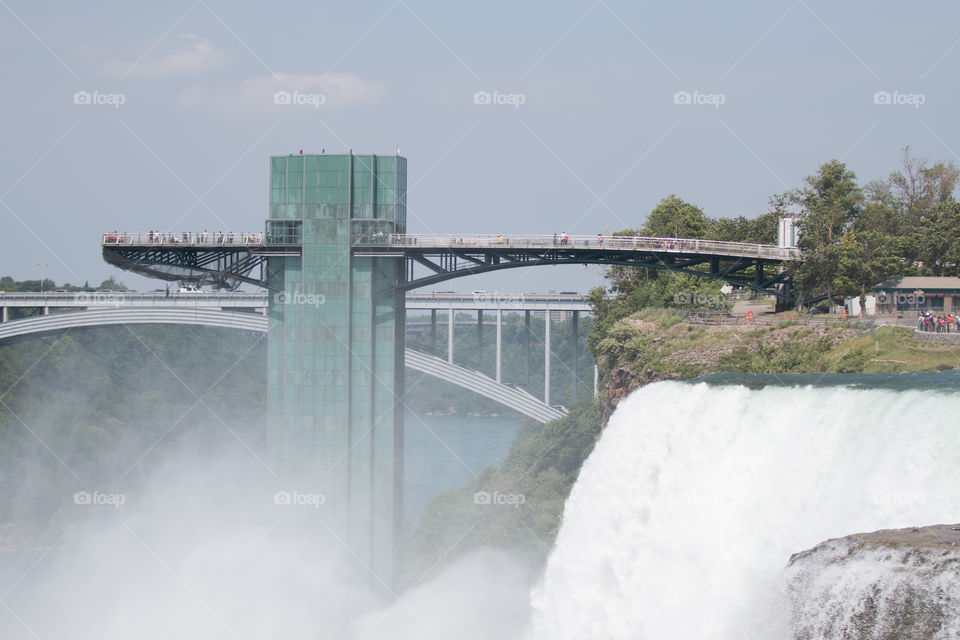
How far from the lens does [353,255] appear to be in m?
36.1

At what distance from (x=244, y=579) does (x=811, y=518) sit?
25000mm

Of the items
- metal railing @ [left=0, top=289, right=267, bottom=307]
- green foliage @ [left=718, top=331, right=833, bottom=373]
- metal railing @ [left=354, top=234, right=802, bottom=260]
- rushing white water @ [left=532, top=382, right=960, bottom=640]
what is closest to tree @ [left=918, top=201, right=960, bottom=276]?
metal railing @ [left=354, top=234, right=802, bottom=260]

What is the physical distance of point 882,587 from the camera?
13.0 meters

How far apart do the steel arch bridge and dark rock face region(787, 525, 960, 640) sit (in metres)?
38.6

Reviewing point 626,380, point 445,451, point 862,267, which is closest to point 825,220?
point 862,267

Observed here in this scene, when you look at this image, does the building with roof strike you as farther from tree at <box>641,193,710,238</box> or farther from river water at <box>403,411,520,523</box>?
river water at <box>403,411,520,523</box>

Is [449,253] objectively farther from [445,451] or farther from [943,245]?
[445,451]

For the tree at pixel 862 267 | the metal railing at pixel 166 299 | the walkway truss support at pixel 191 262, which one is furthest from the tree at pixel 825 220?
the metal railing at pixel 166 299

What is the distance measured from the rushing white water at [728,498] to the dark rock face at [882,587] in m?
0.91

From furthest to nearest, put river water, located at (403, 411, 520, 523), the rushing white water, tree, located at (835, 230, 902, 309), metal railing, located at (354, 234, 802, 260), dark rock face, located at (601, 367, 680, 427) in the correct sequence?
river water, located at (403, 411, 520, 523) → metal railing, located at (354, 234, 802, 260) → tree, located at (835, 230, 902, 309) → dark rock face, located at (601, 367, 680, 427) → the rushing white water

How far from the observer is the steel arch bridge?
5016 centimetres

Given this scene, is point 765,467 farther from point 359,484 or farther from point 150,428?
point 150,428

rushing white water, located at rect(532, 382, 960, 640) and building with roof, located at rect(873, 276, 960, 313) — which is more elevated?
building with roof, located at rect(873, 276, 960, 313)

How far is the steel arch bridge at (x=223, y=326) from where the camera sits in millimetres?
50156
